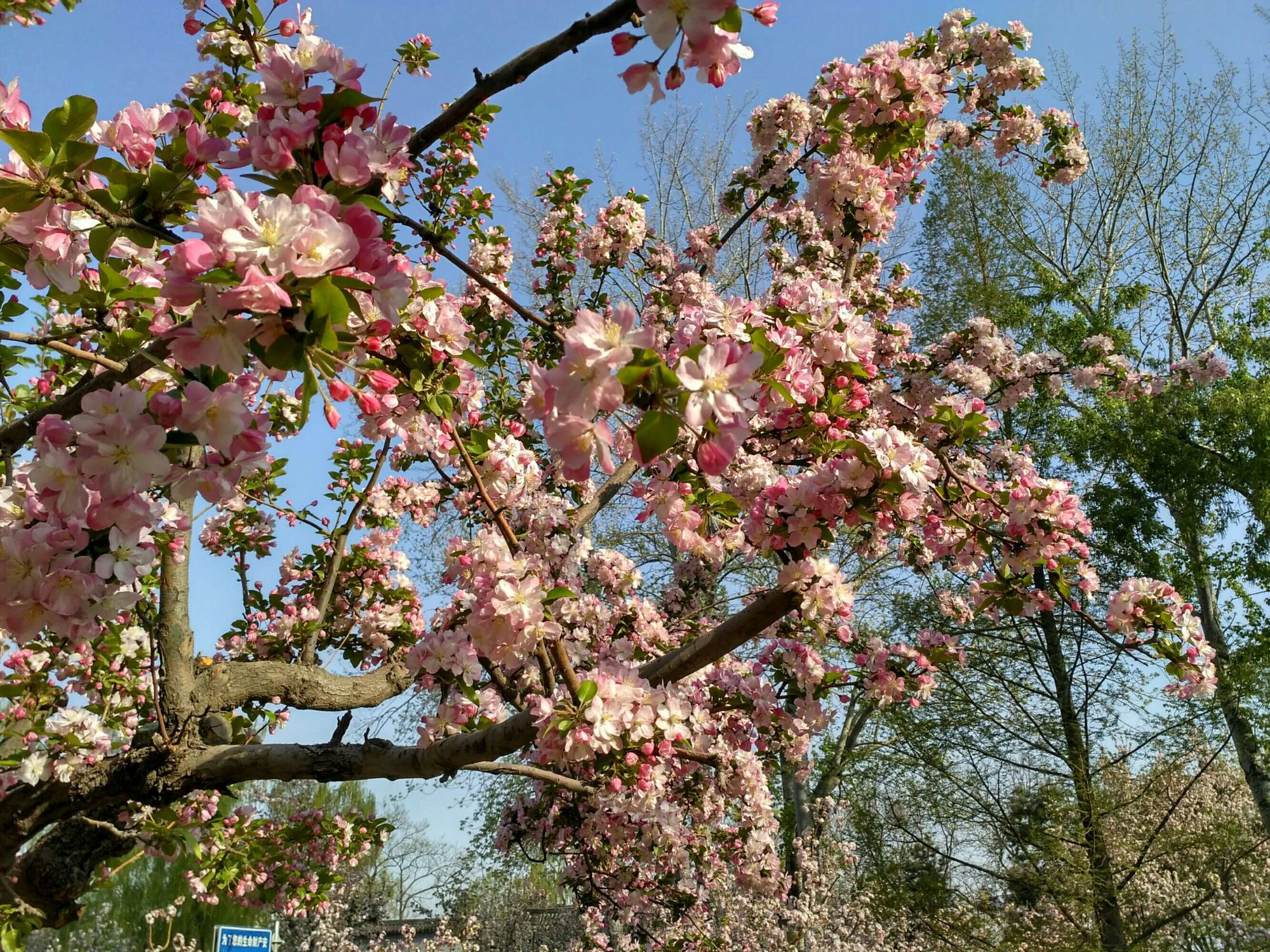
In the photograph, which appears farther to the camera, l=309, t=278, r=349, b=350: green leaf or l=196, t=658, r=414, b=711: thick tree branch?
l=196, t=658, r=414, b=711: thick tree branch

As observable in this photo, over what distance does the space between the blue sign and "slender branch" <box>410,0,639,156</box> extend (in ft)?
19.3

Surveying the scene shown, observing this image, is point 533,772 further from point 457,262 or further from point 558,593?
point 457,262

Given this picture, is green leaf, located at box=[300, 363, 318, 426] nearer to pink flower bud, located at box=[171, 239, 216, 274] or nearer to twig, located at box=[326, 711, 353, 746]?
pink flower bud, located at box=[171, 239, 216, 274]

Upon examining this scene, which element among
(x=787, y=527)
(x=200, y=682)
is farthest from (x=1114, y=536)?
(x=200, y=682)

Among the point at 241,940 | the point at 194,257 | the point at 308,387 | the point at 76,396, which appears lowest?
the point at 241,940

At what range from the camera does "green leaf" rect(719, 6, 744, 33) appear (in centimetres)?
103

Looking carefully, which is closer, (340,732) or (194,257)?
(194,257)

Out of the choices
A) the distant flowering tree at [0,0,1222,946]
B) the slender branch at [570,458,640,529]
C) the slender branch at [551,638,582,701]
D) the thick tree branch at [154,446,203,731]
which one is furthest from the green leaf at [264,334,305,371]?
the slender branch at [570,458,640,529]

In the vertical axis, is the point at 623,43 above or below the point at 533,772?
above

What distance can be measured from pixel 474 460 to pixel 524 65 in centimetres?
132

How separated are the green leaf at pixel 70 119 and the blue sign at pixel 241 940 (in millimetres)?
5850

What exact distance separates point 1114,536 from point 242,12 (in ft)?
37.9

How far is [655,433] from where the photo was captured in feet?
3.30

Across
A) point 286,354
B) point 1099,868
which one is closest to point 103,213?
point 286,354
